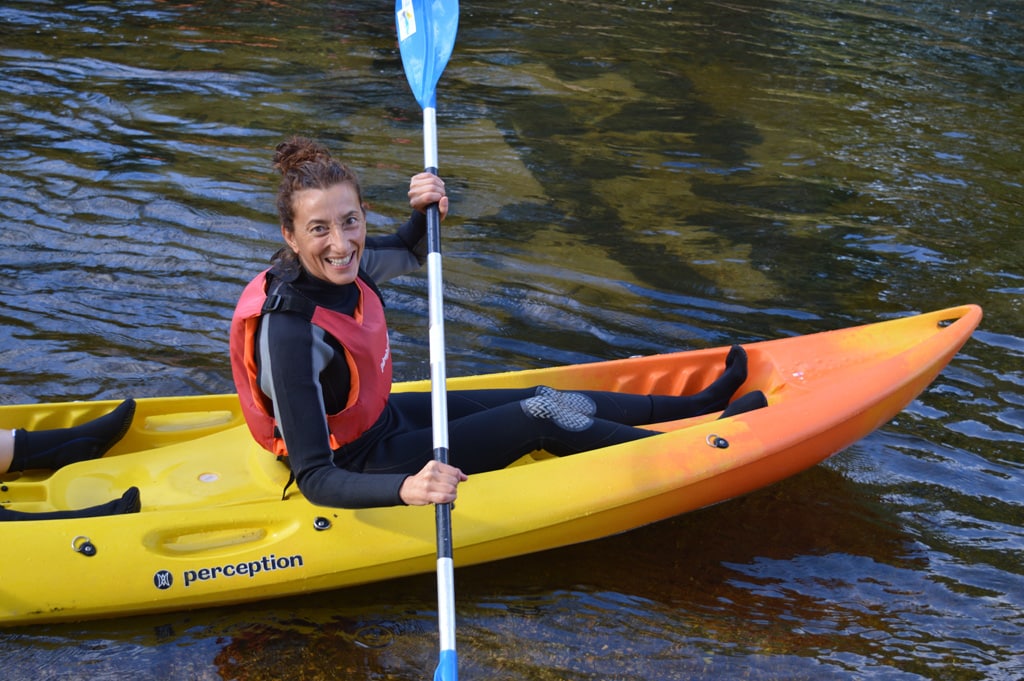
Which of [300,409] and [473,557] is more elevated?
[300,409]

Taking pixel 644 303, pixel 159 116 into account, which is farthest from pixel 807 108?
pixel 159 116

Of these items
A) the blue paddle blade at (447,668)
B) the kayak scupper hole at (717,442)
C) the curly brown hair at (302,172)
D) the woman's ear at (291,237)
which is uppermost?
the curly brown hair at (302,172)

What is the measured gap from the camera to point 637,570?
11.5ft

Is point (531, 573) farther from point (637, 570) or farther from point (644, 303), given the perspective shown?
point (644, 303)

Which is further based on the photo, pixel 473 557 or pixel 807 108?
pixel 807 108

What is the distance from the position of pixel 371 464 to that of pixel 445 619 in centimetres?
62

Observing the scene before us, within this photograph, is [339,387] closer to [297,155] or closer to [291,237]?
[291,237]

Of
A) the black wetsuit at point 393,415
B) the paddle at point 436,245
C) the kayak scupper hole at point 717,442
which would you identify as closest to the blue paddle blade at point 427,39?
the paddle at point 436,245

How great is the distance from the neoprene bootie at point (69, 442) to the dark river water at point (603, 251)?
54 centimetres

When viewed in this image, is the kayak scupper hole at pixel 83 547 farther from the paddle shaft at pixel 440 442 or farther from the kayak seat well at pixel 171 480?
the paddle shaft at pixel 440 442

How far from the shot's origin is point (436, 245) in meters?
3.36

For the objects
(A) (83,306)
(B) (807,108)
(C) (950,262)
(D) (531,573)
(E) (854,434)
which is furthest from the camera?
(B) (807,108)

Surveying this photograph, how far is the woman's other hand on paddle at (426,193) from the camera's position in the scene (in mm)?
3426

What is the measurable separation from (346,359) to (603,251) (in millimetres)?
3180
